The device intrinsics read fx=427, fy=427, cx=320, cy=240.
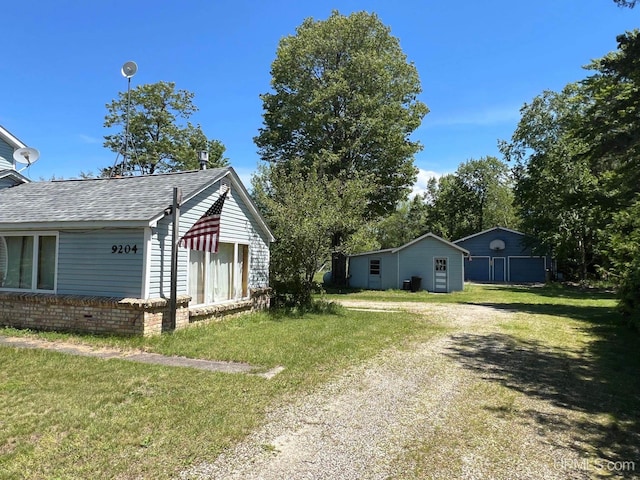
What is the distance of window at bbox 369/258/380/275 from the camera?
28141 millimetres

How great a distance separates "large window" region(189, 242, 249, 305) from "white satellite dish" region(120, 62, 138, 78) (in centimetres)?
647

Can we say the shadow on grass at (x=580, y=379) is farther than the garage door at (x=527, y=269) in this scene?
No

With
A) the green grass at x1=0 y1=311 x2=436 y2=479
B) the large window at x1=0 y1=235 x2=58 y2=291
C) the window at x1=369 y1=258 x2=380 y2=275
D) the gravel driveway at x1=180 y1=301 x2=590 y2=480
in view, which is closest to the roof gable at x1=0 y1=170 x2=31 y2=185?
the large window at x1=0 y1=235 x2=58 y2=291

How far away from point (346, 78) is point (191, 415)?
24214 mm

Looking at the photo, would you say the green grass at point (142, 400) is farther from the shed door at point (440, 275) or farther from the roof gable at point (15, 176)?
the shed door at point (440, 275)

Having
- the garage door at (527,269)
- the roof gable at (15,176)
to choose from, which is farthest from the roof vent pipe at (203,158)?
the garage door at (527,269)

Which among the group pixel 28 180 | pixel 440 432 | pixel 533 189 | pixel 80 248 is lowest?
pixel 440 432

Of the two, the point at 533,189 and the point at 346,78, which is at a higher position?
the point at 346,78

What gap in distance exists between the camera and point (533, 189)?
32.8 metres

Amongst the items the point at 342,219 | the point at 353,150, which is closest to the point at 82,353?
the point at 342,219

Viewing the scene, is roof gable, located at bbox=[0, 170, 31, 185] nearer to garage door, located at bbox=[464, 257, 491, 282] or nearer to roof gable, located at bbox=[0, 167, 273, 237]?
roof gable, located at bbox=[0, 167, 273, 237]

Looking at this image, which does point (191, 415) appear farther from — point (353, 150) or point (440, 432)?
point (353, 150)

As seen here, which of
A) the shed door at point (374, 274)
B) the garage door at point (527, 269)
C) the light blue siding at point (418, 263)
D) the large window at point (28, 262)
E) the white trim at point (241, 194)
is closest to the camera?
the large window at point (28, 262)

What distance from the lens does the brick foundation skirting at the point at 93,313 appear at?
8.65 m
